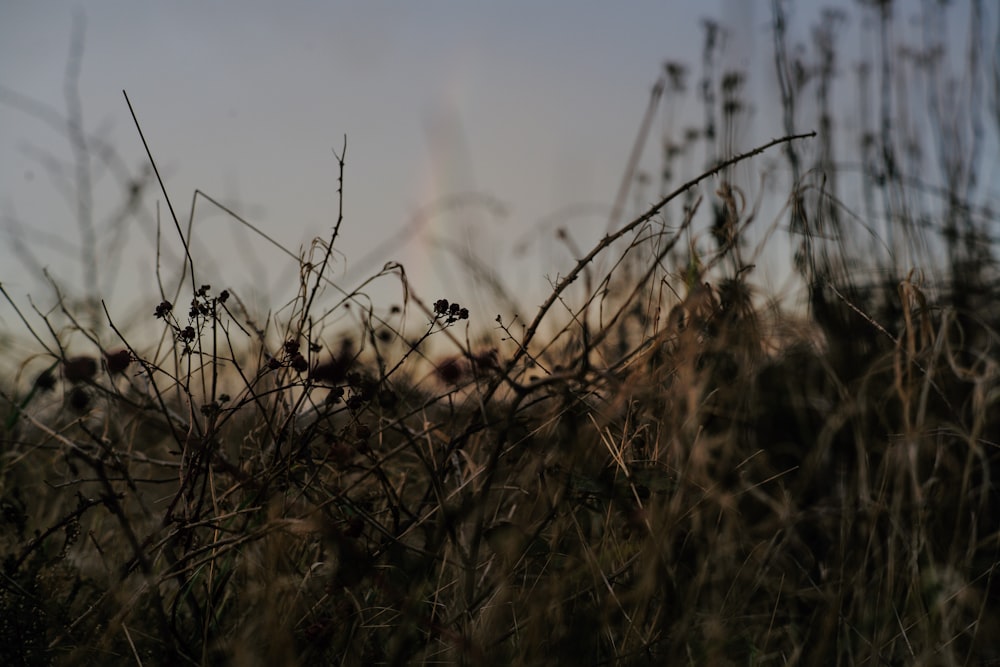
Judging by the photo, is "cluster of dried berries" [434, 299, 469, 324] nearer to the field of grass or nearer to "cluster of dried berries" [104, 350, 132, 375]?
the field of grass

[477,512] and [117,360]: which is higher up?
[117,360]

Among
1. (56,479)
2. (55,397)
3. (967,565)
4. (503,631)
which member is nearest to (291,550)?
(503,631)

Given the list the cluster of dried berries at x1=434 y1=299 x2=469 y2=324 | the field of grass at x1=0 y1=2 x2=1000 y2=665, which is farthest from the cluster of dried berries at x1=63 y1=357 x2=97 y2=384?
the cluster of dried berries at x1=434 y1=299 x2=469 y2=324

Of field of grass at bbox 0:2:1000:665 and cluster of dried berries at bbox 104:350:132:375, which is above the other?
cluster of dried berries at bbox 104:350:132:375

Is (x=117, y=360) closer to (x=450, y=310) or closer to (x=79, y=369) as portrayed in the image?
(x=79, y=369)

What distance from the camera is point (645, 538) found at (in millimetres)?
1045

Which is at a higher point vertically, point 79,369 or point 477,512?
point 79,369

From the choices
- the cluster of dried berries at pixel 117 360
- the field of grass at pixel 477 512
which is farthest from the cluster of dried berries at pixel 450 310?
the cluster of dried berries at pixel 117 360

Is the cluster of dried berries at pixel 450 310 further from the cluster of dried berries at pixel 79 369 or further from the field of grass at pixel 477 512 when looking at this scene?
the cluster of dried berries at pixel 79 369

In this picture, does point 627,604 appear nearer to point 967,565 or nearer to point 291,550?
point 291,550

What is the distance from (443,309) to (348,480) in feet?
1.70

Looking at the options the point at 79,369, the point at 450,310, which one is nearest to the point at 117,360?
the point at 79,369

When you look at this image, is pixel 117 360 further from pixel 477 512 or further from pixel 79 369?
pixel 477 512

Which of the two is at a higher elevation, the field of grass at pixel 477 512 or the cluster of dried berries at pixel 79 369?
the cluster of dried berries at pixel 79 369
